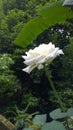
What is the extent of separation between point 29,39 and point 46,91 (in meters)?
2.77

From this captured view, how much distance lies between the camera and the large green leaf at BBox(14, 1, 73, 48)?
2.94 meters

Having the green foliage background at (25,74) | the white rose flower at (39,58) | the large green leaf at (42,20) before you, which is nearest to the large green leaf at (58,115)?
the white rose flower at (39,58)

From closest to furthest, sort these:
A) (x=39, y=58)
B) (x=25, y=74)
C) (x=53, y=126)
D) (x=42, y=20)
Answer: (x=53, y=126)
(x=39, y=58)
(x=42, y=20)
(x=25, y=74)

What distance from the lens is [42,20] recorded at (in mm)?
3119

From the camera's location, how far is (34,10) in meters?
6.34

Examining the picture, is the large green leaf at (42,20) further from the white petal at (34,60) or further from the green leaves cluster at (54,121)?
the green leaves cluster at (54,121)

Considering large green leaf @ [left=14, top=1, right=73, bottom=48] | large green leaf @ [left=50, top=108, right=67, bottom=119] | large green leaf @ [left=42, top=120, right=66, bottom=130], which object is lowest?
large green leaf @ [left=42, top=120, right=66, bottom=130]

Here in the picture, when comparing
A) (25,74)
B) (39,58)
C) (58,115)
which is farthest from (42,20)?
(25,74)

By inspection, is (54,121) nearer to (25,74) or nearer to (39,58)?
(39,58)

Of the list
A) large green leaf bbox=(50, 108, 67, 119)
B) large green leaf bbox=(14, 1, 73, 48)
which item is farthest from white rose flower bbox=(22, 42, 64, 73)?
large green leaf bbox=(14, 1, 73, 48)

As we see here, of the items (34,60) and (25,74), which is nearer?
(34,60)

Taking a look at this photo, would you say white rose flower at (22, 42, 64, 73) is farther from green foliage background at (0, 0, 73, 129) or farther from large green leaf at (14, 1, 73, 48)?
green foliage background at (0, 0, 73, 129)

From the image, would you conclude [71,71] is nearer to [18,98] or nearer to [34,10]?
[18,98]

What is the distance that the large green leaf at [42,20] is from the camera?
2939 millimetres
